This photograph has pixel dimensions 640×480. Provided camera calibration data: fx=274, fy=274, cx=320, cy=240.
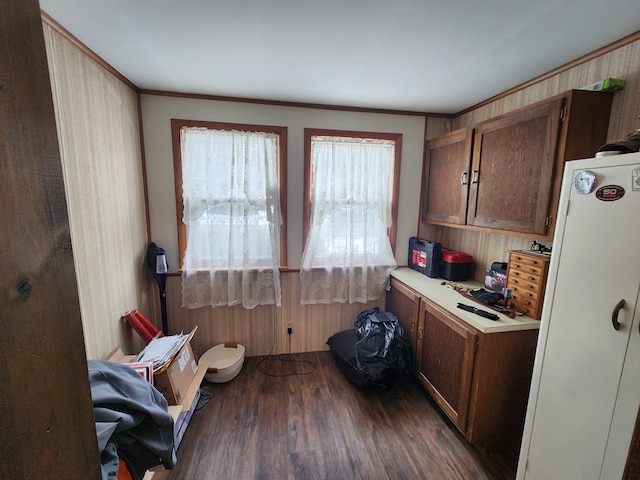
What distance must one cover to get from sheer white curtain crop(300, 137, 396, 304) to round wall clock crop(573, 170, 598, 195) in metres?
1.47

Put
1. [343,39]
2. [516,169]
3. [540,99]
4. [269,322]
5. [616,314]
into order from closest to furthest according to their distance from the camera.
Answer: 1. [616,314]
2. [343,39]
3. [516,169]
4. [540,99]
5. [269,322]

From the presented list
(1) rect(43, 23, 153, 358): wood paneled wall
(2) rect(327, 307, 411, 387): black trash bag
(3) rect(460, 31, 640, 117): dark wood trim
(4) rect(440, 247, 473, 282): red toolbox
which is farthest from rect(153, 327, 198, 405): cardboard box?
(3) rect(460, 31, 640, 117): dark wood trim

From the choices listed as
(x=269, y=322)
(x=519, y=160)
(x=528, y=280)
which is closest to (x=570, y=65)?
(x=519, y=160)

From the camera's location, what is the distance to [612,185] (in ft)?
3.40

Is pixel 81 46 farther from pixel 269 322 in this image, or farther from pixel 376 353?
pixel 376 353

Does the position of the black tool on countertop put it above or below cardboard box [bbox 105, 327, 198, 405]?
above

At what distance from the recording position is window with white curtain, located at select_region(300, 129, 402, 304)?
2.42 meters

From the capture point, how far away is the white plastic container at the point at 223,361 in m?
2.21

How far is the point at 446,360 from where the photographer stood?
1864 millimetres

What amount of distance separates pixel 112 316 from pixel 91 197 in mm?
764

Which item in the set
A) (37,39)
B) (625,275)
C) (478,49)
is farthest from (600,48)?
(37,39)

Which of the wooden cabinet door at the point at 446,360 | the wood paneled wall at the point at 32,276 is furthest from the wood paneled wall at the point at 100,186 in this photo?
the wooden cabinet door at the point at 446,360

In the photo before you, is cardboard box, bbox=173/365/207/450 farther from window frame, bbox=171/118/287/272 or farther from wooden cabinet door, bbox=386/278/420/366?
wooden cabinet door, bbox=386/278/420/366

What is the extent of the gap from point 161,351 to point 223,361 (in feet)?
2.22
